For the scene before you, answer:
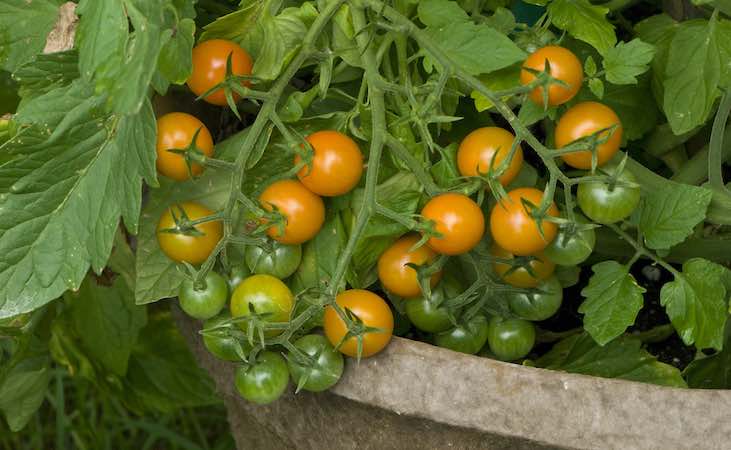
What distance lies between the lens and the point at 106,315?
3.61 feet

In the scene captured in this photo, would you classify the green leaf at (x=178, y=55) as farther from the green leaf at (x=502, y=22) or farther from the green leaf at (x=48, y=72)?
the green leaf at (x=502, y=22)

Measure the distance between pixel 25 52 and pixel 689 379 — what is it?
622 mm

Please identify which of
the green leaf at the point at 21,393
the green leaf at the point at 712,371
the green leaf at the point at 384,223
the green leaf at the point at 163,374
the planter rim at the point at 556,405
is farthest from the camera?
the green leaf at the point at 163,374

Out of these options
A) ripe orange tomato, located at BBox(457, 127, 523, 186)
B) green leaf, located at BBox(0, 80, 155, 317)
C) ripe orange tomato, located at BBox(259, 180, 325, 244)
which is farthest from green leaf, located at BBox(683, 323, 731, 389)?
green leaf, located at BBox(0, 80, 155, 317)

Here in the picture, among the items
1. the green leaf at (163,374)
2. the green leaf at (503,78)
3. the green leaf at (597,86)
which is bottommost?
the green leaf at (163,374)

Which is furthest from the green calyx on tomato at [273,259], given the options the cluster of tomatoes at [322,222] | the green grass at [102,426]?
the green grass at [102,426]

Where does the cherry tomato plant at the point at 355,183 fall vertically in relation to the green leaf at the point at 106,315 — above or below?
above

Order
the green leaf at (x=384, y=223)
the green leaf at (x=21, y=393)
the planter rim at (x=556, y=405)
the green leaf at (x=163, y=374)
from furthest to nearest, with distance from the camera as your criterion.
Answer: the green leaf at (x=163, y=374)
the green leaf at (x=21, y=393)
the green leaf at (x=384, y=223)
the planter rim at (x=556, y=405)

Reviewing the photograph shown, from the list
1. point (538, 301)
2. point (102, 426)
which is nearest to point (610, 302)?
point (538, 301)

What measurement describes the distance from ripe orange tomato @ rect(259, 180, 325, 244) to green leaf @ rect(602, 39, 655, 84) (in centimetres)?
24

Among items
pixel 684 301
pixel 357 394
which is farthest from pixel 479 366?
pixel 684 301

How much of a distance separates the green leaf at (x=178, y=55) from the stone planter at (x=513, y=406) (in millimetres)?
241

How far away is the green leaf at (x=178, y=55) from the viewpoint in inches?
27.4

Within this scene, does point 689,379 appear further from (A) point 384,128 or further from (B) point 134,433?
(B) point 134,433
